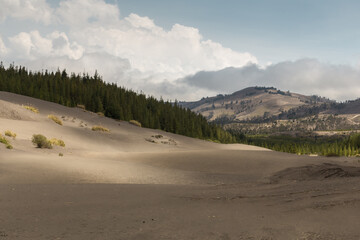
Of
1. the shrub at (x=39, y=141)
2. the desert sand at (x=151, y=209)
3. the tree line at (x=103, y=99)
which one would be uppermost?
A: the tree line at (x=103, y=99)

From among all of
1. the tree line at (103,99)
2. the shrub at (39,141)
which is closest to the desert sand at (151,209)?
the shrub at (39,141)

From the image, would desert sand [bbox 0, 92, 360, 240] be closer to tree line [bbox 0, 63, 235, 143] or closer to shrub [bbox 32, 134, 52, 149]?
shrub [bbox 32, 134, 52, 149]

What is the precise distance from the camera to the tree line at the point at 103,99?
266 ft

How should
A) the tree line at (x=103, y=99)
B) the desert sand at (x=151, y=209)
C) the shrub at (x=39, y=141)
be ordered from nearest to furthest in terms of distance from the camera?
the desert sand at (x=151, y=209) < the shrub at (x=39, y=141) < the tree line at (x=103, y=99)

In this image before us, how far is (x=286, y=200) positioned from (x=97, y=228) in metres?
6.08

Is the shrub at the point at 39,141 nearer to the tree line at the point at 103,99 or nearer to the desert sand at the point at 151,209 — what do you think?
the desert sand at the point at 151,209

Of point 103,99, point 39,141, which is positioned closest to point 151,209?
point 39,141

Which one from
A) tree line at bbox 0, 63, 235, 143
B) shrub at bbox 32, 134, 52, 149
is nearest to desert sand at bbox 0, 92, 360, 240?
shrub at bbox 32, 134, 52, 149

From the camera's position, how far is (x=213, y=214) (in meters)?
7.68

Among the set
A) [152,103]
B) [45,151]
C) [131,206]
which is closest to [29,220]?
[131,206]

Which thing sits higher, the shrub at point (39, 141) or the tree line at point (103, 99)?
the tree line at point (103, 99)

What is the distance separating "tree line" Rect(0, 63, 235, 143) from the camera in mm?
81062

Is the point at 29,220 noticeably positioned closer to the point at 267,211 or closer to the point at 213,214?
the point at 213,214

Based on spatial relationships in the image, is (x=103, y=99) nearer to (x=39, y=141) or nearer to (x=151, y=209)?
(x=39, y=141)
